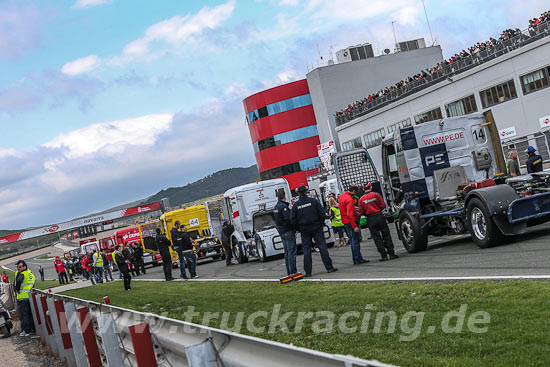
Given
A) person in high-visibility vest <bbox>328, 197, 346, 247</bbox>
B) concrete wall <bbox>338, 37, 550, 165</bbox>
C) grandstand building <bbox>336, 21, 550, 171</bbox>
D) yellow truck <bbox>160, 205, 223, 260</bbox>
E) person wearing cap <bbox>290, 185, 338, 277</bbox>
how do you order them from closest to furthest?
1. person wearing cap <bbox>290, 185, 338, 277</bbox>
2. person in high-visibility vest <bbox>328, 197, 346, 247</bbox>
3. yellow truck <bbox>160, 205, 223, 260</bbox>
4. grandstand building <bbox>336, 21, 550, 171</bbox>
5. concrete wall <bbox>338, 37, 550, 165</bbox>

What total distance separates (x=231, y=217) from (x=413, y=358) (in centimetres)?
2198

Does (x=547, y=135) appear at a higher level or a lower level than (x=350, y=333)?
higher

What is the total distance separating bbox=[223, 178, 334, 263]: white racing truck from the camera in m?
25.2

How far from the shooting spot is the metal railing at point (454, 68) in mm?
35906

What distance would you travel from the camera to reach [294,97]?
74.1 meters

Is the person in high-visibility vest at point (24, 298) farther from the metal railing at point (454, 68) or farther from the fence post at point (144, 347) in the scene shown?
the metal railing at point (454, 68)

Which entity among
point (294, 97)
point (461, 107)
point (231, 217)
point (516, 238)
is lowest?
point (516, 238)

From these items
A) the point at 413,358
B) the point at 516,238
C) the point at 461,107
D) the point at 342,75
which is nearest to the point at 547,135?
the point at 461,107

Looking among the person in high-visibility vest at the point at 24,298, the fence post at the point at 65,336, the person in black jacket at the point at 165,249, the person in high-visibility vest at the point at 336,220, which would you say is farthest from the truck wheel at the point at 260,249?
the fence post at the point at 65,336

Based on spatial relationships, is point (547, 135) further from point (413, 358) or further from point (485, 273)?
point (413, 358)

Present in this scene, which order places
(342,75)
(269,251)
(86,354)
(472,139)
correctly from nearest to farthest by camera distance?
(86,354) → (472,139) → (269,251) → (342,75)

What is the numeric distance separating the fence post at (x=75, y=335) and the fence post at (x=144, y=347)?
379 centimetres

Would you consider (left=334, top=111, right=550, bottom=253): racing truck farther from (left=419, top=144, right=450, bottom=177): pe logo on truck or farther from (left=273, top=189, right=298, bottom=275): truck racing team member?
(left=273, top=189, right=298, bottom=275): truck racing team member

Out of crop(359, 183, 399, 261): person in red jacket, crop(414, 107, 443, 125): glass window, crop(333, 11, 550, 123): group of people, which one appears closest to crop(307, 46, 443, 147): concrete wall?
crop(333, 11, 550, 123): group of people
